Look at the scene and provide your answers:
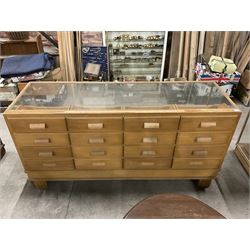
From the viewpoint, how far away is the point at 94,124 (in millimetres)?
1592

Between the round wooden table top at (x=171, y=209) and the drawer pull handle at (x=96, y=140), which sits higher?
the round wooden table top at (x=171, y=209)

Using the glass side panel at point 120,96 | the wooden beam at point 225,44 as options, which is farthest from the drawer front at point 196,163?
the wooden beam at point 225,44

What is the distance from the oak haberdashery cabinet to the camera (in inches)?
62.0

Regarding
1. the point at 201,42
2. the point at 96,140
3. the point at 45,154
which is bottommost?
the point at 45,154

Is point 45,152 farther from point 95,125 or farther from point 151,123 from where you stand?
point 151,123

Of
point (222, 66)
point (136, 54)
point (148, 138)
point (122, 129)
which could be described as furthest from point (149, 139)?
point (222, 66)

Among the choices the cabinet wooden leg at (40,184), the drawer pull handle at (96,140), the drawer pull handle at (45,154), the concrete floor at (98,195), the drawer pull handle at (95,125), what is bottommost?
the concrete floor at (98,195)

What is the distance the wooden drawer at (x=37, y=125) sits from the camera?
5.13ft

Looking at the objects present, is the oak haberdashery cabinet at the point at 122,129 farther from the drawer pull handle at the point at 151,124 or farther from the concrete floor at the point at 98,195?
the concrete floor at the point at 98,195

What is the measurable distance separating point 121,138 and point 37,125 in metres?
0.62

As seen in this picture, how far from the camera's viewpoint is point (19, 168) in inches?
86.9

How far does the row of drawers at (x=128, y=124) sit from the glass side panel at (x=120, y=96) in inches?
4.6
